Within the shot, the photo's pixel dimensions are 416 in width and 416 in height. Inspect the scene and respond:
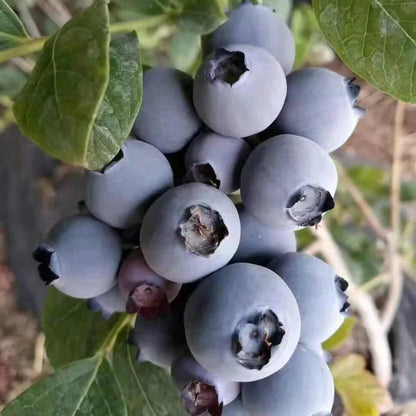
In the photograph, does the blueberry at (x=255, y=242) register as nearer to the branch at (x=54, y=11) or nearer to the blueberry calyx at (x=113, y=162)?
the blueberry calyx at (x=113, y=162)

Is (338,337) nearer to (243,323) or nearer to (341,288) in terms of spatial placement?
(341,288)

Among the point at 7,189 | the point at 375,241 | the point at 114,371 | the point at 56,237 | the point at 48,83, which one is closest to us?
the point at 48,83

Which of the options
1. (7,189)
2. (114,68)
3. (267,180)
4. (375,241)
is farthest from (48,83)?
→ (7,189)

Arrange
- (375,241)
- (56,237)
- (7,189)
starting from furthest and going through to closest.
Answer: (7,189), (375,241), (56,237)

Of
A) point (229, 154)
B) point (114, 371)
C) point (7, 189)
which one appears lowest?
point (7, 189)

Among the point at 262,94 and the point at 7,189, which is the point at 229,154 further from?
the point at 7,189

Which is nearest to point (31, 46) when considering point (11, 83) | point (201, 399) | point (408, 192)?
point (201, 399)

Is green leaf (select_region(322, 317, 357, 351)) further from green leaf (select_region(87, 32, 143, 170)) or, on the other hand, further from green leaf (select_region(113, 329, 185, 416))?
green leaf (select_region(87, 32, 143, 170))
